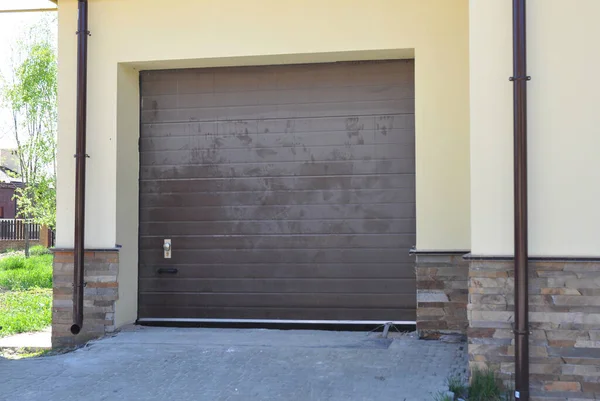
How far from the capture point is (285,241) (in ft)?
25.3

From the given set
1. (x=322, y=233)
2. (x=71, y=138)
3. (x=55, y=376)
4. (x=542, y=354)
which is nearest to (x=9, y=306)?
(x=71, y=138)

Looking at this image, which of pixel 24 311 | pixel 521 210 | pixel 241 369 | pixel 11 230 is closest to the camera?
pixel 521 210

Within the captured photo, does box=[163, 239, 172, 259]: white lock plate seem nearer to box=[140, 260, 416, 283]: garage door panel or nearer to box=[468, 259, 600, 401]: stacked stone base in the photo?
box=[140, 260, 416, 283]: garage door panel

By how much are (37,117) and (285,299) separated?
537 inches

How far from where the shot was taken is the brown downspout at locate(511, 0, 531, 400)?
16.5 ft

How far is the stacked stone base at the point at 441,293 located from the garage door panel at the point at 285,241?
536 mm

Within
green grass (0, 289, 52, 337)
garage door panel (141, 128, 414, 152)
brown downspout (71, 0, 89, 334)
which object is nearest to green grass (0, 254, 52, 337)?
green grass (0, 289, 52, 337)

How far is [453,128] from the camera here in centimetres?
698

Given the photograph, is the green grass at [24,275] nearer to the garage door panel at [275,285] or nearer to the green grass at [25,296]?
the green grass at [25,296]

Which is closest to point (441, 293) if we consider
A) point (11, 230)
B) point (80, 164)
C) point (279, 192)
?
point (279, 192)

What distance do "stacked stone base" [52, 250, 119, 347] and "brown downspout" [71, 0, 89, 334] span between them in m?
0.13

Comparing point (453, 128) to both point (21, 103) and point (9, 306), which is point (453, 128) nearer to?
point (9, 306)

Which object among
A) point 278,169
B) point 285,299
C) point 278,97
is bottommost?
point 285,299

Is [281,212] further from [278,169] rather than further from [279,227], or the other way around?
[278,169]
